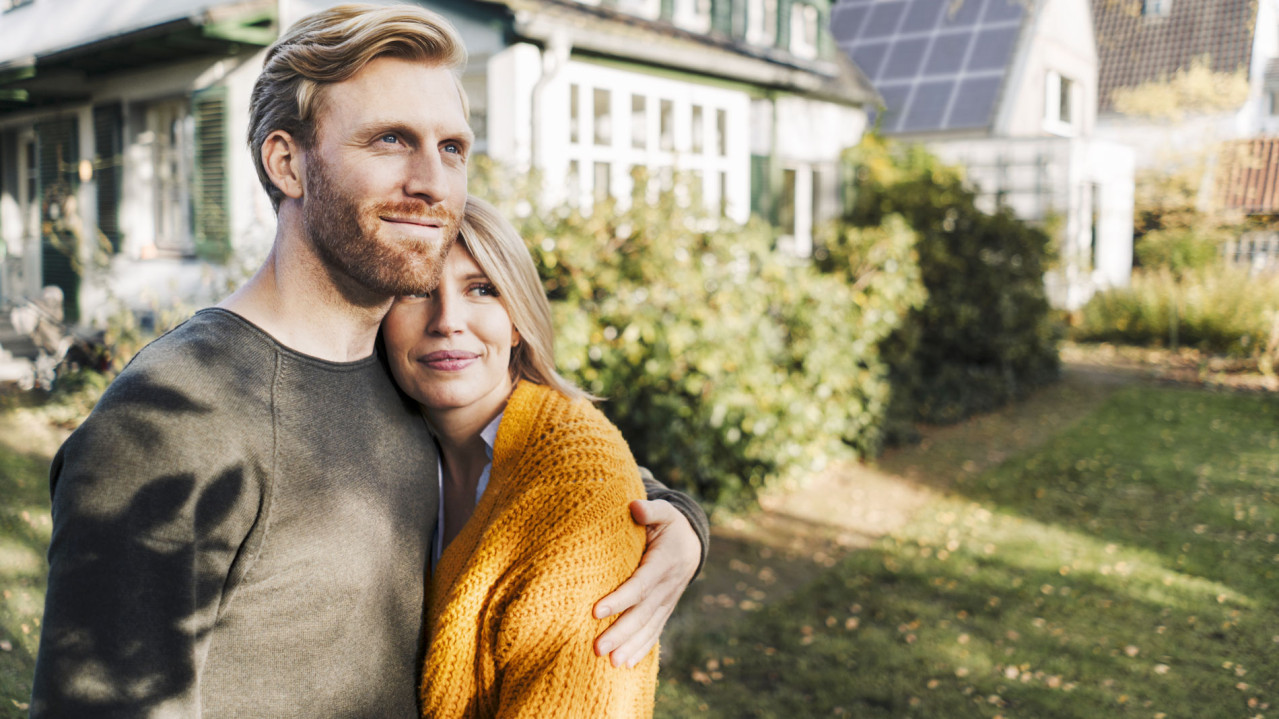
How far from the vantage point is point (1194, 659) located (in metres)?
5.14

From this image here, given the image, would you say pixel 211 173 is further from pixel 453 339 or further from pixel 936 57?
pixel 936 57

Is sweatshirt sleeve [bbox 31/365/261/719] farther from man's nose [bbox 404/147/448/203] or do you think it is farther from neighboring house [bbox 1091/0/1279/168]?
neighboring house [bbox 1091/0/1279/168]

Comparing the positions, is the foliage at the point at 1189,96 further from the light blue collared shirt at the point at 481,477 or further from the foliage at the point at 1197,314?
the light blue collared shirt at the point at 481,477

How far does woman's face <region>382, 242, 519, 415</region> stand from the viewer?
6.41ft

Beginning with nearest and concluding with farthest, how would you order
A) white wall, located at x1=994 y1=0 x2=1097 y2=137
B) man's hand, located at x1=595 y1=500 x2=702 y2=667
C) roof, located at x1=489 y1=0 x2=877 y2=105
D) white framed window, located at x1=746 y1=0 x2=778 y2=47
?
man's hand, located at x1=595 y1=500 x2=702 y2=667
roof, located at x1=489 y1=0 x2=877 y2=105
white framed window, located at x1=746 y1=0 x2=778 y2=47
white wall, located at x1=994 y1=0 x2=1097 y2=137

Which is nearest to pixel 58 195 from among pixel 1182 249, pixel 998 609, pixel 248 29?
pixel 248 29

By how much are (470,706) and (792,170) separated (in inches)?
499

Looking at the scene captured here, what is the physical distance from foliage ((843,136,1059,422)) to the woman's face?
9.61 metres

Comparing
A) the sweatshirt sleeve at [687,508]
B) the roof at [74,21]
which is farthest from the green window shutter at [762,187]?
the sweatshirt sleeve at [687,508]

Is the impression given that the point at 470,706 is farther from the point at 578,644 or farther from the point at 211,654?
the point at 211,654

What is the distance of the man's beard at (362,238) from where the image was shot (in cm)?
160

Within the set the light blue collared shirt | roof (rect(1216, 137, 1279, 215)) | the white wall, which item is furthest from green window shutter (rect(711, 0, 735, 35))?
roof (rect(1216, 137, 1279, 215))

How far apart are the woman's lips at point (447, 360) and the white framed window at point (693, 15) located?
10.2m

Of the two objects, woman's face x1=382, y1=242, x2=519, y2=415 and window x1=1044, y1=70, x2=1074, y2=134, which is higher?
window x1=1044, y1=70, x2=1074, y2=134
